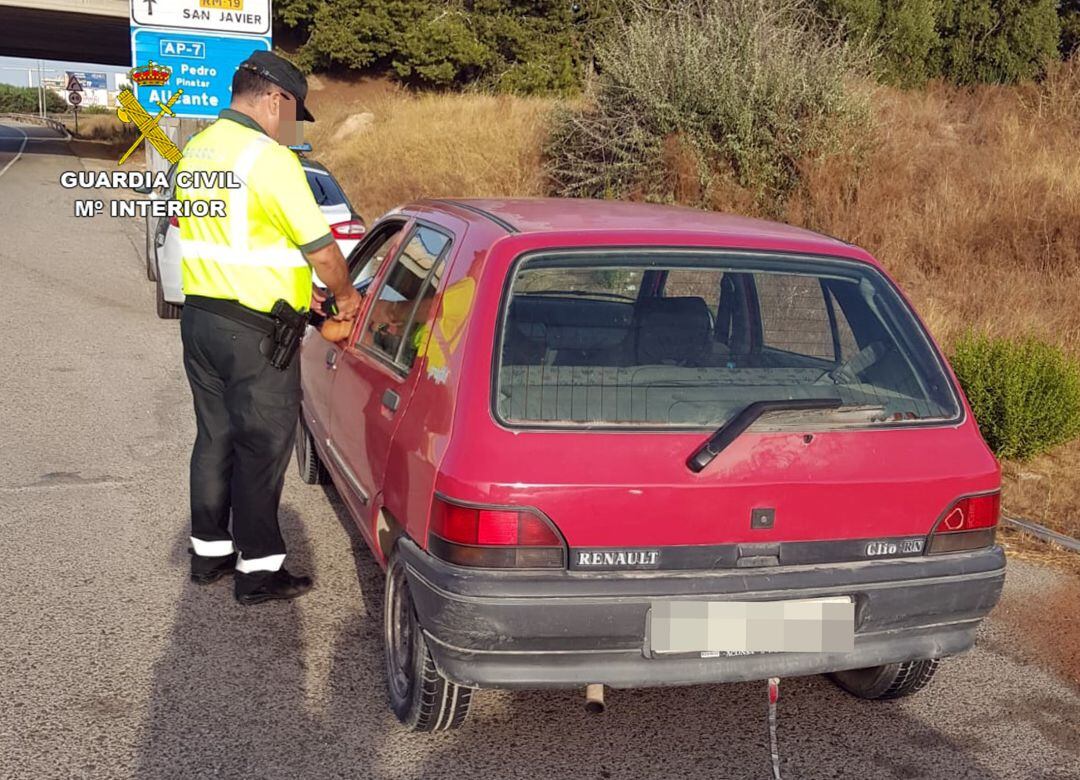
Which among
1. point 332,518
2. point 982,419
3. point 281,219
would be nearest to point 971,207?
point 982,419

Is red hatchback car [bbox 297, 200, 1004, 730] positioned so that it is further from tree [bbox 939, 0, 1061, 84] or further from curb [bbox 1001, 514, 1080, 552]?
tree [bbox 939, 0, 1061, 84]

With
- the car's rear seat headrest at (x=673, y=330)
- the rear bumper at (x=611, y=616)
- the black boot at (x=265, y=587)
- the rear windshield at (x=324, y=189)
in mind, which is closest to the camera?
the rear bumper at (x=611, y=616)

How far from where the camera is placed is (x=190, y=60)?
16469mm

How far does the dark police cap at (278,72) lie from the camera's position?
160 inches

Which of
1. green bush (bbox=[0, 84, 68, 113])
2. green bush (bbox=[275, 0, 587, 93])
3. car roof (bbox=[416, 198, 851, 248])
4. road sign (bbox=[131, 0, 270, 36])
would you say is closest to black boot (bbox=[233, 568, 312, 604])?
car roof (bbox=[416, 198, 851, 248])

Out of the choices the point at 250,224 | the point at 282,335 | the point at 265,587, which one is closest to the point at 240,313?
the point at 282,335

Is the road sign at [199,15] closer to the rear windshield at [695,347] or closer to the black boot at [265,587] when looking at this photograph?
the black boot at [265,587]

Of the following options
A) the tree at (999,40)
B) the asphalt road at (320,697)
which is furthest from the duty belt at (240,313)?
the tree at (999,40)

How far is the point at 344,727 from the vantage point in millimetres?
3312

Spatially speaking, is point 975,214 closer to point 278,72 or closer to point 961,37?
point 278,72

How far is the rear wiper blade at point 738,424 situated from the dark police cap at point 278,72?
2185 mm

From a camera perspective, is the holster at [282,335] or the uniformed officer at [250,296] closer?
the uniformed officer at [250,296]

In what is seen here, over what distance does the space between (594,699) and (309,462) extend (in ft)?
9.12

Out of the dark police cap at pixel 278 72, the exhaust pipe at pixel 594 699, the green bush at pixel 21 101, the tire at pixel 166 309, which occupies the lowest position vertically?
the green bush at pixel 21 101
